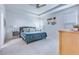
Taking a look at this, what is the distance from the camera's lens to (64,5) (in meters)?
1.47

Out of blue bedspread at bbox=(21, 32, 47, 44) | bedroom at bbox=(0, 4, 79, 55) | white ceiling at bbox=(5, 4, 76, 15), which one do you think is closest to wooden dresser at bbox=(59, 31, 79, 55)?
bedroom at bbox=(0, 4, 79, 55)

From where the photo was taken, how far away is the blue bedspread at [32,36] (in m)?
1.49

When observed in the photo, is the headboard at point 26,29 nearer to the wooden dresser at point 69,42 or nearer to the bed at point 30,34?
the bed at point 30,34

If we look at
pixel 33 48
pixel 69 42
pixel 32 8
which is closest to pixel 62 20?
pixel 69 42

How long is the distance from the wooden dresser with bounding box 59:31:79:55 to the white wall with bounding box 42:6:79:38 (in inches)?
3.5

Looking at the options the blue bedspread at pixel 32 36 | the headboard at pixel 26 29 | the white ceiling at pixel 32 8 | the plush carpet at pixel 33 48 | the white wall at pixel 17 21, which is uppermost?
the white ceiling at pixel 32 8

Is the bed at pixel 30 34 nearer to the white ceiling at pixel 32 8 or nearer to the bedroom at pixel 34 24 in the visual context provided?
the bedroom at pixel 34 24

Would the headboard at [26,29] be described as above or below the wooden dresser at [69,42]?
above

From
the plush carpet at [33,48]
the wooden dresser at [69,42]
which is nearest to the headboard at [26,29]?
the plush carpet at [33,48]

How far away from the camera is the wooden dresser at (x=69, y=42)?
4.85ft
